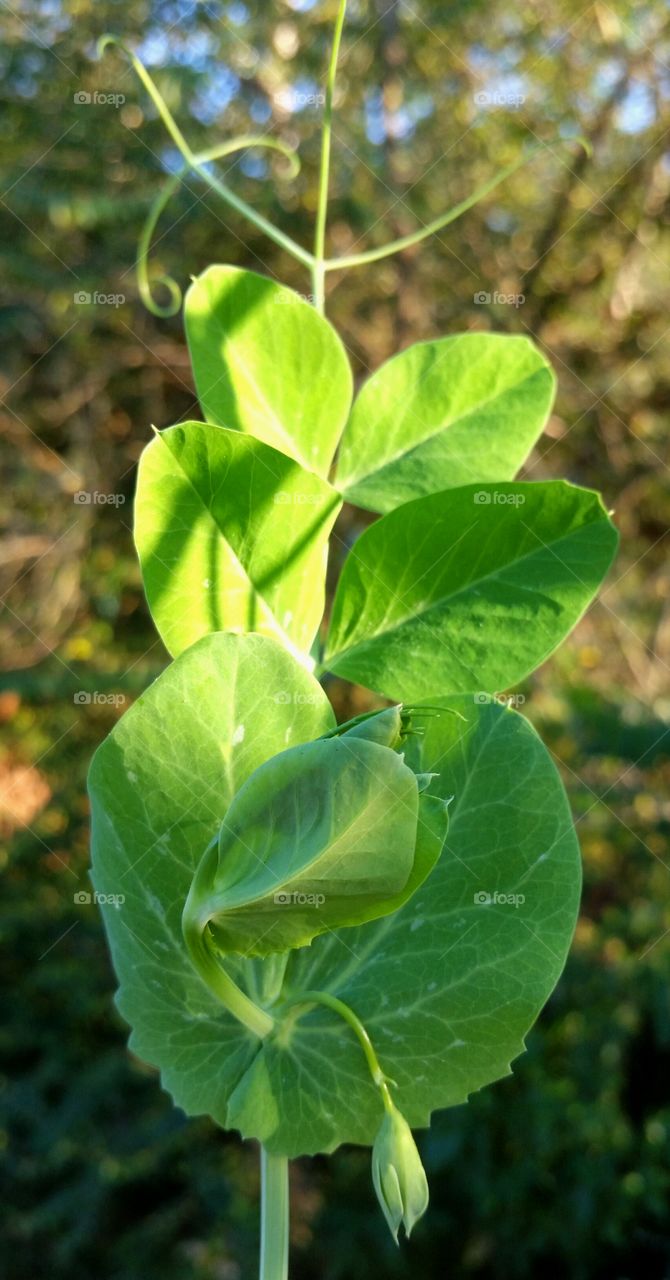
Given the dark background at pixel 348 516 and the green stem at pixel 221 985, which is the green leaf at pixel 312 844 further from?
the dark background at pixel 348 516

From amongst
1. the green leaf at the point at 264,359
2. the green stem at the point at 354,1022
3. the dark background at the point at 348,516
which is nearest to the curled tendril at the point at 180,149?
the green leaf at the point at 264,359

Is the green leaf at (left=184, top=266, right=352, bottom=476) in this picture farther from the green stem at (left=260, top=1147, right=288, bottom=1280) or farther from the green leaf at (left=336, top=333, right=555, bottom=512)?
the green stem at (left=260, top=1147, right=288, bottom=1280)

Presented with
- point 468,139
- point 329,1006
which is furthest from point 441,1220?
point 468,139

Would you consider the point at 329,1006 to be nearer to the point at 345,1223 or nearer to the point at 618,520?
the point at 345,1223

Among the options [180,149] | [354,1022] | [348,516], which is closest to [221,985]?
[354,1022]

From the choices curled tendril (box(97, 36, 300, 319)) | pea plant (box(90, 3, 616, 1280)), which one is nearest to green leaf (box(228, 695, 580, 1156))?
pea plant (box(90, 3, 616, 1280))

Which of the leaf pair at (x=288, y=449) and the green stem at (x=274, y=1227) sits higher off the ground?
the leaf pair at (x=288, y=449)

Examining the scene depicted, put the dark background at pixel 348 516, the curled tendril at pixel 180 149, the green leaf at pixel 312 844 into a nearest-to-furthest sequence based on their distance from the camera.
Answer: the green leaf at pixel 312 844 → the curled tendril at pixel 180 149 → the dark background at pixel 348 516

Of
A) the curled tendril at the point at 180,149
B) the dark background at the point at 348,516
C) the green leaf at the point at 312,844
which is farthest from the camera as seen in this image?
the dark background at the point at 348,516
